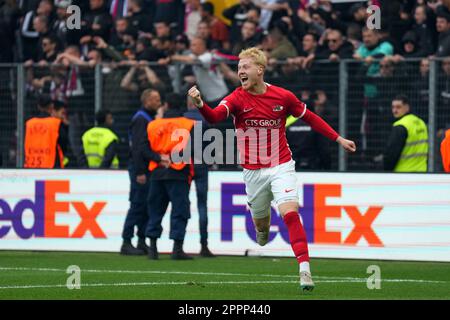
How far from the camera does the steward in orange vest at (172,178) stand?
17.3 m

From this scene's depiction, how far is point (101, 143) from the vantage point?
66.4 ft

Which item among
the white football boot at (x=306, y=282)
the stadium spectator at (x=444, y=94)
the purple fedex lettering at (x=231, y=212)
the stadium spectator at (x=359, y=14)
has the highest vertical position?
the stadium spectator at (x=359, y=14)

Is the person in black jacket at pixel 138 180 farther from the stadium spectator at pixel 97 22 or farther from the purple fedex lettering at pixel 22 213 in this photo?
the stadium spectator at pixel 97 22

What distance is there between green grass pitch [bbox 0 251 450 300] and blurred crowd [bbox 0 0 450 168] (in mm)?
3124

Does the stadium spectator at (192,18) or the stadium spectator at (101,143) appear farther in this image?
the stadium spectator at (192,18)

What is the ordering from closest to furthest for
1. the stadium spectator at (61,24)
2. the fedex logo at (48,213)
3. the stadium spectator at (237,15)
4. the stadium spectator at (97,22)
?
the fedex logo at (48,213) < the stadium spectator at (237,15) < the stadium spectator at (97,22) < the stadium spectator at (61,24)

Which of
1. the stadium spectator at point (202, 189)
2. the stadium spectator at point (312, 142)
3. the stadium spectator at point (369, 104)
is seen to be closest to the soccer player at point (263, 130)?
the stadium spectator at point (202, 189)

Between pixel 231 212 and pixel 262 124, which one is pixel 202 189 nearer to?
pixel 231 212

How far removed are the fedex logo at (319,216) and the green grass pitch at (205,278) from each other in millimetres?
368

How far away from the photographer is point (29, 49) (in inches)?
943

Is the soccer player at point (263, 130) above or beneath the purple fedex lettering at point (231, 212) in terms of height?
above
